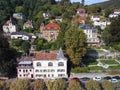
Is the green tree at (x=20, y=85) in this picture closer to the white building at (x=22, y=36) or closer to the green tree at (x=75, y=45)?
the green tree at (x=75, y=45)

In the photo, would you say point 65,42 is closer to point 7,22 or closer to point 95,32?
point 95,32

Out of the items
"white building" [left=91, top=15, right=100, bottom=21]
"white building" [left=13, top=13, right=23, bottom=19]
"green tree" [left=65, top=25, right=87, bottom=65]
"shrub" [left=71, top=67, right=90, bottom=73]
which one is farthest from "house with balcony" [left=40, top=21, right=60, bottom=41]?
"white building" [left=13, top=13, right=23, bottom=19]

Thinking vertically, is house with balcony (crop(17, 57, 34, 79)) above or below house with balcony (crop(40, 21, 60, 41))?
below

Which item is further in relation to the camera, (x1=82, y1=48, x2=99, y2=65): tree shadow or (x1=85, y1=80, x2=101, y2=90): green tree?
(x1=82, y1=48, x2=99, y2=65): tree shadow

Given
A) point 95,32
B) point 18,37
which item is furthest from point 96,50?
point 18,37

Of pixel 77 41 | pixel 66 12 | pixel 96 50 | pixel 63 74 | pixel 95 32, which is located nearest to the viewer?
pixel 63 74

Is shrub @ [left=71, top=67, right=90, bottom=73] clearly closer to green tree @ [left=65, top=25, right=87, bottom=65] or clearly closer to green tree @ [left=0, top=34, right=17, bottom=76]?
green tree @ [left=65, top=25, right=87, bottom=65]
